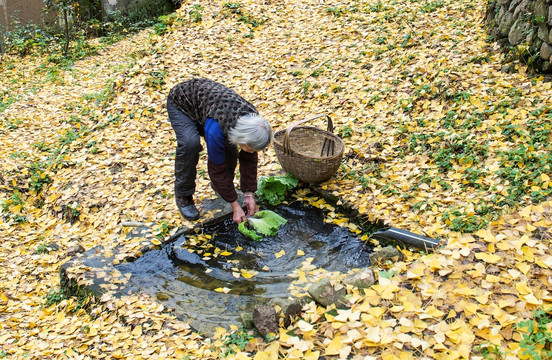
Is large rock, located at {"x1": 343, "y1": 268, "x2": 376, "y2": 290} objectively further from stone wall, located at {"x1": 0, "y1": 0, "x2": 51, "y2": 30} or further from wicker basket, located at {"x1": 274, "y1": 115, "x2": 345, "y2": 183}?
stone wall, located at {"x1": 0, "y1": 0, "x2": 51, "y2": 30}

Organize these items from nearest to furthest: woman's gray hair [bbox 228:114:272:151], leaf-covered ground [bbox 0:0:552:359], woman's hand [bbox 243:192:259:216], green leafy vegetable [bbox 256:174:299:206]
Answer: leaf-covered ground [bbox 0:0:552:359]
woman's gray hair [bbox 228:114:272:151]
woman's hand [bbox 243:192:259:216]
green leafy vegetable [bbox 256:174:299:206]

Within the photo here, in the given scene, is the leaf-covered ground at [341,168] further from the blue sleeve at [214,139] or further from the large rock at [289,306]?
the blue sleeve at [214,139]

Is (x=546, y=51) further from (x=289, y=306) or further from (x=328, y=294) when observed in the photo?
(x=289, y=306)

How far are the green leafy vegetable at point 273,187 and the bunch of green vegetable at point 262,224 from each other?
0.33m

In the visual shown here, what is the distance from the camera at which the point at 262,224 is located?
396 cm

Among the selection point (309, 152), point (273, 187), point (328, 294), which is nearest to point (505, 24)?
point (309, 152)

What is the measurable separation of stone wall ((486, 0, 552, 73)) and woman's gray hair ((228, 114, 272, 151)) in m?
Result: 3.48

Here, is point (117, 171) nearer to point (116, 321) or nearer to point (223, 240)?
point (223, 240)

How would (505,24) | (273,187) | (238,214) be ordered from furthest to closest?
1. (505,24)
2. (273,187)
3. (238,214)

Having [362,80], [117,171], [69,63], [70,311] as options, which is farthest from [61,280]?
[69,63]

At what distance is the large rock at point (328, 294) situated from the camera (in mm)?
2889

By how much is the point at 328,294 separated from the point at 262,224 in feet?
3.94

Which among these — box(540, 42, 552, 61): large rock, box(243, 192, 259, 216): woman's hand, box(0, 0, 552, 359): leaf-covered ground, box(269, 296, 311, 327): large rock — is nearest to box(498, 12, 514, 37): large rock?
box(0, 0, 552, 359): leaf-covered ground

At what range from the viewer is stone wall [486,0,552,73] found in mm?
4762
